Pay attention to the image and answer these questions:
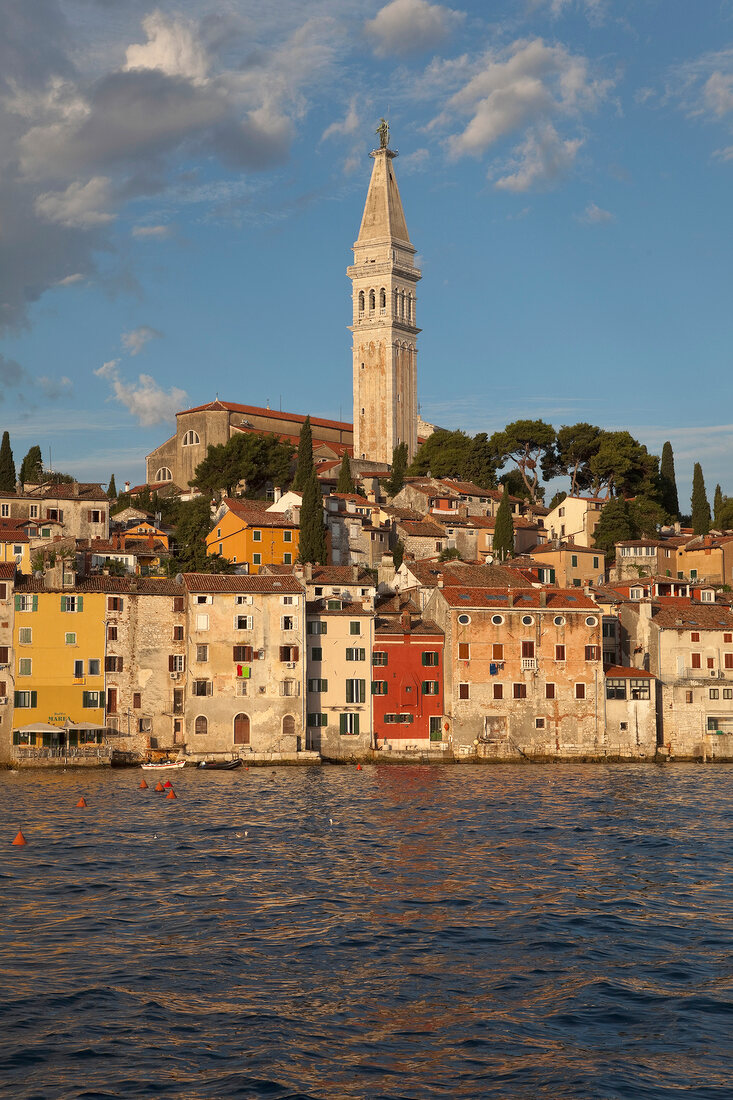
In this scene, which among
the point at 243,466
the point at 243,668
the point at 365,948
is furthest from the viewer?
the point at 243,466

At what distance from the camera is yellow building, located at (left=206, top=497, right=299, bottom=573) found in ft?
266

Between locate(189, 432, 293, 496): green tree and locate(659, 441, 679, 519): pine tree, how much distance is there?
3290 cm

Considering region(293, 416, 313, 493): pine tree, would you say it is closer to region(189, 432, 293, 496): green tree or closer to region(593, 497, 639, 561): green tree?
region(189, 432, 293, 496): green tree

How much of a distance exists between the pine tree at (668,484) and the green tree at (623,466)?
204 cm

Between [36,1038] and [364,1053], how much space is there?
217 inches

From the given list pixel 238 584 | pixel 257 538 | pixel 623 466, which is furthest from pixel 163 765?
pixel 623 466

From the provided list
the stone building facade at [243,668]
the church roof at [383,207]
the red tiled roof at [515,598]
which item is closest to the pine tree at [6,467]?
the stone building facade at [243,668]

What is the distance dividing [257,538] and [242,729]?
73.1 feet

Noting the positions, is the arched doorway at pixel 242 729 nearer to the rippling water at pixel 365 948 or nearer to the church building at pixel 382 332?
the rippling water at pixel 365 948

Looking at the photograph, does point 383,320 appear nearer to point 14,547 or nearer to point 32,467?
point 32,467

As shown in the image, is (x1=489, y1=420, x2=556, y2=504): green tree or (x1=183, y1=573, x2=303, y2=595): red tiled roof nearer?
(x1=183, y1=573, x2=303, y2=595): red tiled roof

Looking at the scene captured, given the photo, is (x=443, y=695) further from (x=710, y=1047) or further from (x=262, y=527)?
(x=710, y=1047)

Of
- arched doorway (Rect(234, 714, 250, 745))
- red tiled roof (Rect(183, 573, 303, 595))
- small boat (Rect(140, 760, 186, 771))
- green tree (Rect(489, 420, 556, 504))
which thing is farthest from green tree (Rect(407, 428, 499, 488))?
small boat (Rect(140, 760, 186, 771))

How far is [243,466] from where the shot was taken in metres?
99.1
